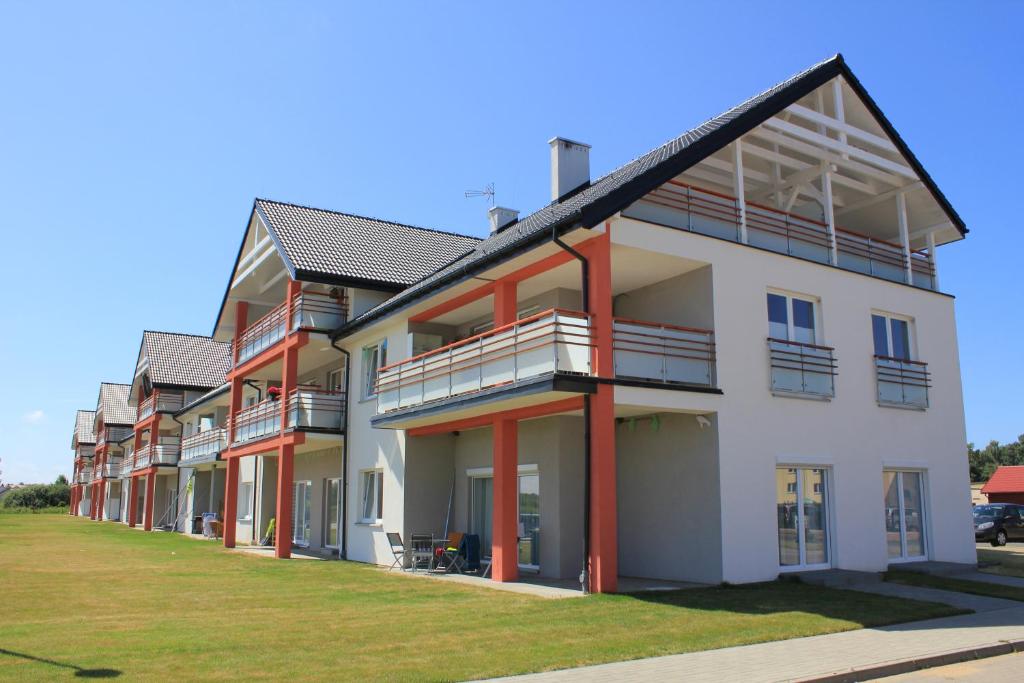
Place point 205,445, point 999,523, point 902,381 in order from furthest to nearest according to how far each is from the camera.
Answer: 1. point 205,445
2. point 999,523
3. point 902,381

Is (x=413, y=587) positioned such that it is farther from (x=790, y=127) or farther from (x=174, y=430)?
(x=174, y=430)

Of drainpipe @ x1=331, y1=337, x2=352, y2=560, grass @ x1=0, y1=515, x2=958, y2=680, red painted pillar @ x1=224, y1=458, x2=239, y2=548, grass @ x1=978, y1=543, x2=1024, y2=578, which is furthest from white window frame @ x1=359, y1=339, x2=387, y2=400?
grass @ x1=978, y1=543, x2=1024, y2=578

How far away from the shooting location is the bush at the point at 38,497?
8350cm

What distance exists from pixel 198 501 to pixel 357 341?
2136 centimetres

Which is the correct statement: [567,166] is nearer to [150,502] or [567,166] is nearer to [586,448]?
[586,448]

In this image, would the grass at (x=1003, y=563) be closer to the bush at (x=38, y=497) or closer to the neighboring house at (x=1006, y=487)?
the neighboring house at (x=1006, y=487)

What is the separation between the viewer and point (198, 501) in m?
39.8

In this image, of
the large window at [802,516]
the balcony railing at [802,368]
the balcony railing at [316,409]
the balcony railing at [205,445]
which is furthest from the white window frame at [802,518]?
the balcony railing at [205,445]

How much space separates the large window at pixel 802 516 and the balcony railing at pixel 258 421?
47.1ft

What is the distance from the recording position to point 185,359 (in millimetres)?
46281

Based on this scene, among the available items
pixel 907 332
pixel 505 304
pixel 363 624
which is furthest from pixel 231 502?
pixel 907 332

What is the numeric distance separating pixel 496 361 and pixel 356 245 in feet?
38.4

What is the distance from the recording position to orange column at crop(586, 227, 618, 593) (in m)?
13.1

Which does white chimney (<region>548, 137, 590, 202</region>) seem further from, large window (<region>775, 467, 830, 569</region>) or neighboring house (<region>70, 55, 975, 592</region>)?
large window (<region>775, 467, 830, 569</region>)
